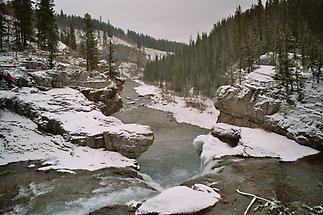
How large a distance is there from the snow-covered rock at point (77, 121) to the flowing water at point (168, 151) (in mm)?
3852

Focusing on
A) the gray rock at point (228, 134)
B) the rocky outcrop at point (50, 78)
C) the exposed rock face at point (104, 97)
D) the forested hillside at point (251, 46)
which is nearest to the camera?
the gray rock at point (228, 134)

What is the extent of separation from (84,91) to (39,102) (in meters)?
7.68

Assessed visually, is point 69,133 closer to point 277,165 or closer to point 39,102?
point 39,102

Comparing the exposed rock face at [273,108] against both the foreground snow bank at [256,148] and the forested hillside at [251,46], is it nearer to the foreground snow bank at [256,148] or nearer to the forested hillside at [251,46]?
the foreground snow bank at [256,148]

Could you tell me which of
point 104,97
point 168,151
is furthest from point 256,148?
point 104,97

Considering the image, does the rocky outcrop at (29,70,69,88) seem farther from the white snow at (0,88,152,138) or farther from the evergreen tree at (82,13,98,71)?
the evergreen tree at (82,13,98,71)

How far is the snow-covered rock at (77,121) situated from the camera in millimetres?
23844

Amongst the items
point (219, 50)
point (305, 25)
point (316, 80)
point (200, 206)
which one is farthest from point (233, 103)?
point (219, 50)

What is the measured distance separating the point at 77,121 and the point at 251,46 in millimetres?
38265

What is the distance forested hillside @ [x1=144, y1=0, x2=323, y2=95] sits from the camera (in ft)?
121

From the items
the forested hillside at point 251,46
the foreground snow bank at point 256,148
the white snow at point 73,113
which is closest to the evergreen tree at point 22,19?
the white snow at point 73,113

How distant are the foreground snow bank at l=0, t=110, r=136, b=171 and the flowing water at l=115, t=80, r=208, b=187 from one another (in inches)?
160

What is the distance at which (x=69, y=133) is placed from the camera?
24359mm

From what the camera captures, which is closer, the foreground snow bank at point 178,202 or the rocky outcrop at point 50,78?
the foreground snow bank at point 178,202
